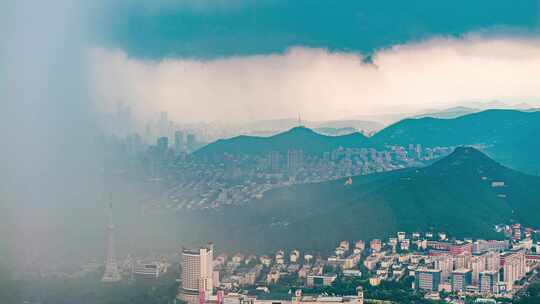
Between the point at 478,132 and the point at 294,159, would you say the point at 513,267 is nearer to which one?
the point at 294,159

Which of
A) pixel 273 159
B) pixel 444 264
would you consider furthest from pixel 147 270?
pixel 273 159

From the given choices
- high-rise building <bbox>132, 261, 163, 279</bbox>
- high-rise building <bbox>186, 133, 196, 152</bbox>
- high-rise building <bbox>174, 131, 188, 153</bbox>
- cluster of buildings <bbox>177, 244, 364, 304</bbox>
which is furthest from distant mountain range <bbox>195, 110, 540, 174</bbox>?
high-rise building <bbox>132, 261, 163, 279</bbox>

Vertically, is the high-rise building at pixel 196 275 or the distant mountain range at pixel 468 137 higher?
the distant mountain range at pixel 468 137

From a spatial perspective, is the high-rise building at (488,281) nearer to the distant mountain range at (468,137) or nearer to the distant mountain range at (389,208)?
the distant mountain range at (389,208)

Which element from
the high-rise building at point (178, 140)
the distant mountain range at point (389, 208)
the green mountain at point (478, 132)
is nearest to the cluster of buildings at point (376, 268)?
the distant mountain range at point (389, 208)

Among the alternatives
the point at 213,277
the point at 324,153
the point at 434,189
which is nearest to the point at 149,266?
the point at 213,277

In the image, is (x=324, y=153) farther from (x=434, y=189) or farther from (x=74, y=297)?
(x=74, y=297)
